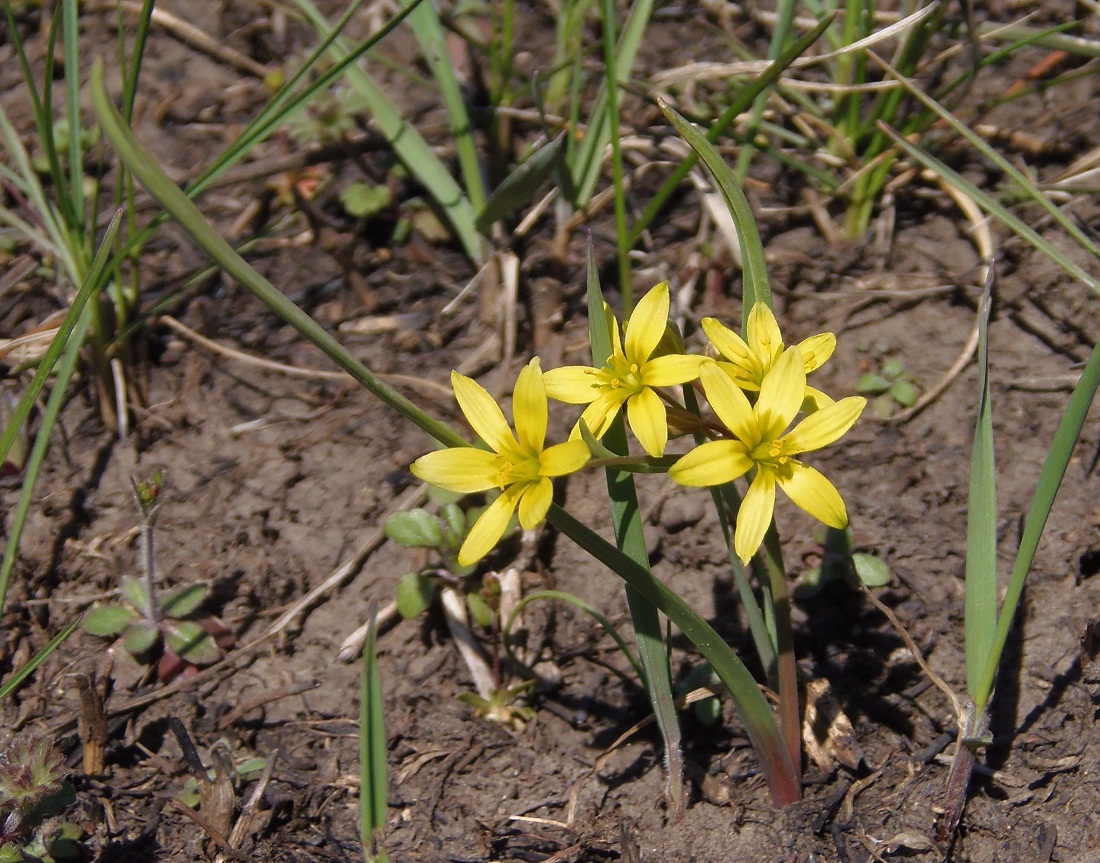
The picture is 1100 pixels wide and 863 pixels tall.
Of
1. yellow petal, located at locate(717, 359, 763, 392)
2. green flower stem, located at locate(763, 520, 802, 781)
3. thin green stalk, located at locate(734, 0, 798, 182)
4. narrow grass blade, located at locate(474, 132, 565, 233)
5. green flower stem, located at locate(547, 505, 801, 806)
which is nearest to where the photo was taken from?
green flower stem, located at locate(547, 505, 801, 806)

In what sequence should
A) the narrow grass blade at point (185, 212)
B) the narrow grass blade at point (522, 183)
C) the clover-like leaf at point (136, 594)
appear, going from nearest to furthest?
the narrow grass blade at point (185, 212) → the clover-like leaf at point (136, 594) → the narrow grass blade at point (522, 183)

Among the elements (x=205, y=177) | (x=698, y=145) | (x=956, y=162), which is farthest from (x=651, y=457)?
(x=956, y=162)

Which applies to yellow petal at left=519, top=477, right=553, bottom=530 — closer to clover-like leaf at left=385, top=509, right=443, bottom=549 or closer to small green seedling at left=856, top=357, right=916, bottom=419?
clover-like leaf at left=385, top=509, right=443, bottom=549

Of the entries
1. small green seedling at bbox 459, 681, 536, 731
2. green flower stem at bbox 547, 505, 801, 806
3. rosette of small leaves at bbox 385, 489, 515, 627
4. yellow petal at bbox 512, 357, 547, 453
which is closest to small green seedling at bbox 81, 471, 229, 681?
rosette of small leaves at bbox 385, 489, 515, 627

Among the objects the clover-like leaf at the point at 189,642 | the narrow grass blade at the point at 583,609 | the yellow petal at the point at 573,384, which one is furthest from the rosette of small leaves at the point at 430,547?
the yellow petal at the point at 573,384

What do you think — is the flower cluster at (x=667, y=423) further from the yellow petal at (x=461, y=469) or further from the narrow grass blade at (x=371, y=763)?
the narrow grass blade at (x=371, y=763)

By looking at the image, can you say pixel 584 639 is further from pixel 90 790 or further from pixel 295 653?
pixel 90 790
